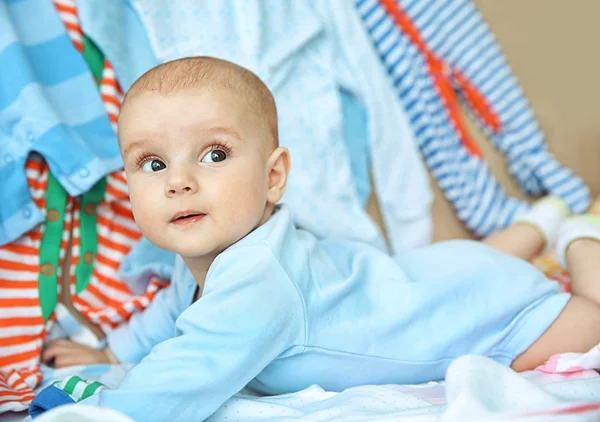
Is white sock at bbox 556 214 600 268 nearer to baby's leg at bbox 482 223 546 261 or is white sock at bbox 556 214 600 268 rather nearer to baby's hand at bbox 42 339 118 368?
baby's leg at bbox 482 223 546 261

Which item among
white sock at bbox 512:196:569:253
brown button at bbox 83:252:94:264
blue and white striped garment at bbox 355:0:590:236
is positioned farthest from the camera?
blue and white striped garment at bbox 355:0:590:236

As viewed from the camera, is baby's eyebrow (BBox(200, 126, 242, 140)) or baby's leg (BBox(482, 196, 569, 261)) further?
baby's leg (BBox(482, 196, 569, 261))

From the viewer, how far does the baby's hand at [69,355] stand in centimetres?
97

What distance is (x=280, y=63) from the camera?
48.3 inches

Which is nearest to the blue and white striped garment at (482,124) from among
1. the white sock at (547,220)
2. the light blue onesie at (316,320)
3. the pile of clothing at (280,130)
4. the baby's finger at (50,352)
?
the pile of clothing at (280,130)

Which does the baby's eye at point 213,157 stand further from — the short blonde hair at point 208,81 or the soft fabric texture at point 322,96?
the soft fabric texture at point 322,96

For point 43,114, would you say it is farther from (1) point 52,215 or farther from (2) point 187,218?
(2) point 187,218

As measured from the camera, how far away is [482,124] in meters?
1.60

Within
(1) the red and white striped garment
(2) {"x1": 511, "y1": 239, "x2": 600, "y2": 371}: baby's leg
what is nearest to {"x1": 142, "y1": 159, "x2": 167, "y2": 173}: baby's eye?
(1) the red and white striped garment

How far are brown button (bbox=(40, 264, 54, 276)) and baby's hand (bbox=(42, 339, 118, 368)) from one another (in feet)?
0.32

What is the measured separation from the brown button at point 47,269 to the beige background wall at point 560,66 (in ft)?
3.46

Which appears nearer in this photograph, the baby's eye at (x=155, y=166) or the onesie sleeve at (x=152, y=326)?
the baby's eye at (x=155, y=166)

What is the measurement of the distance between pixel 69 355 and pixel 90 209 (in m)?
0.22

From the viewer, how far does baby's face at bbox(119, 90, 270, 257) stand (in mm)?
813
